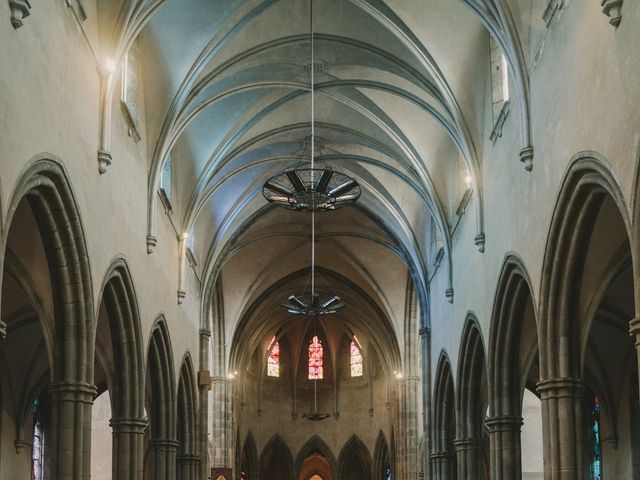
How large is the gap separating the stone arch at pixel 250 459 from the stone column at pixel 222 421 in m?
7.64

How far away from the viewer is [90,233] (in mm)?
16469

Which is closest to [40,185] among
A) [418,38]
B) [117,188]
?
[117,188]

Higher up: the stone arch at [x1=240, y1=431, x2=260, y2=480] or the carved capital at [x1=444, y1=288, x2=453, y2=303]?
the carved capital at [x1=444, y1=288, x2=453, y2=303]

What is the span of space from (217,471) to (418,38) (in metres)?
17.7

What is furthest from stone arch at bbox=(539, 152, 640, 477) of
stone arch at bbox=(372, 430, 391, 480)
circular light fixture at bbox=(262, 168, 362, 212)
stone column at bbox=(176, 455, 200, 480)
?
stone arch at bbox=(372, 430, 391, 480)

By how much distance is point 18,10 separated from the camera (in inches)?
488

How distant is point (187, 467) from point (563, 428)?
1495cm

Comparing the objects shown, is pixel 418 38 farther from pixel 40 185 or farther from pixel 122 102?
pixel 40 185

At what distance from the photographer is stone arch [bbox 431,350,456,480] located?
29156 millimetres

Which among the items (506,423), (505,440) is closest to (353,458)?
(505,440)

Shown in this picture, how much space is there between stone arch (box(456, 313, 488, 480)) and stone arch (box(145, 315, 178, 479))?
6879mm

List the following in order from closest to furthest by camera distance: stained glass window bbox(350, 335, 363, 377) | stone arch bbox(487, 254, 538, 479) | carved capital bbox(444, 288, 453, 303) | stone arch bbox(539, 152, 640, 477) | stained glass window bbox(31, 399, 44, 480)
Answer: stone arch bbox(539, 152, 640, 477) < stone arch bbox(487, 254, 538, 479) < carved capital bbox(444, 288, 453, 303) < stained glass window bbox(31, 399, 44, 480) < stained glass window bbox(350, 335, 363, 377)

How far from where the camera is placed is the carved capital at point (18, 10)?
12.3m

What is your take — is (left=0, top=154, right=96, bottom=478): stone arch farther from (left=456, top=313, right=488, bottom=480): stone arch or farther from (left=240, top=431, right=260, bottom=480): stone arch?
(left=240, top=431, right=260, bottom=480): stone arch
